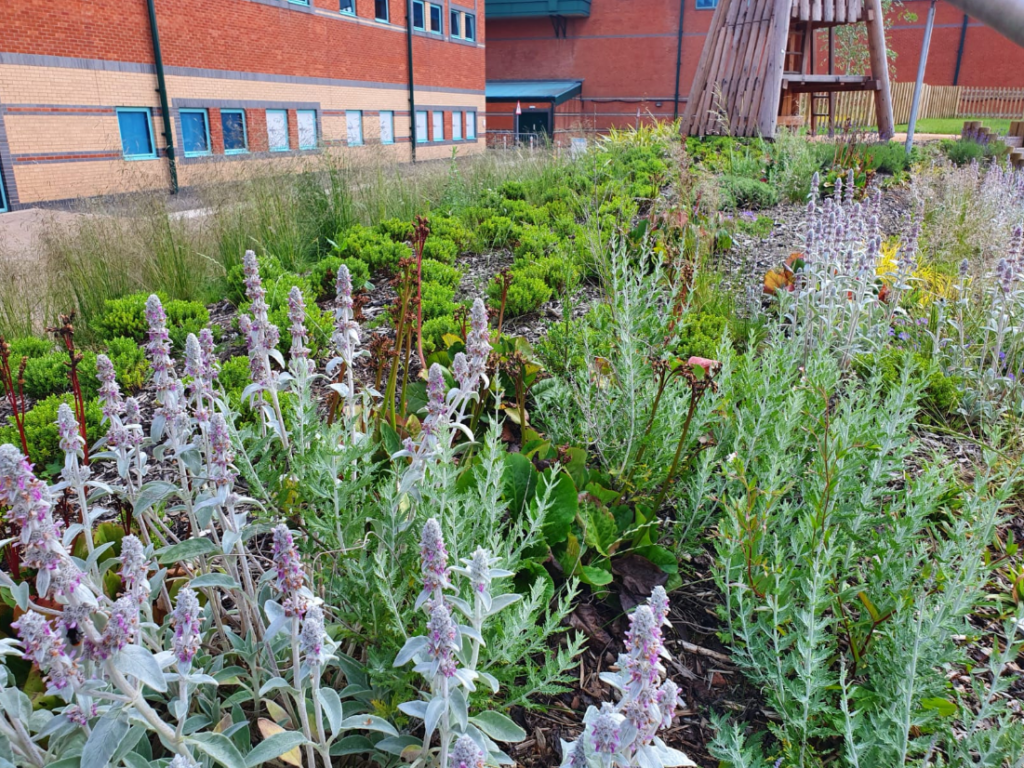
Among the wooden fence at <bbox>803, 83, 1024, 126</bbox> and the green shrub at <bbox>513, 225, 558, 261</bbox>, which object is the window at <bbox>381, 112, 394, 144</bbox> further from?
the wooden fence at <bbox>803, 83, 1024, 126</bbox>

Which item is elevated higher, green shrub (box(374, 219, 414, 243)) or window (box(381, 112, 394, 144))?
window (box(381, 112, 394, 144))

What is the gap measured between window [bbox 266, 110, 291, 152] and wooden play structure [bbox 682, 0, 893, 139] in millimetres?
12340

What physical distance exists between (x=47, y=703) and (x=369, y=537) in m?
0.81

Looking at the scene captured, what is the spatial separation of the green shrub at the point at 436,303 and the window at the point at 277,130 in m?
17.5

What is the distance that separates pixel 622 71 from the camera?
1410 inches

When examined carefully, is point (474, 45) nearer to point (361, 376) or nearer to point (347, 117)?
point (347, 117)

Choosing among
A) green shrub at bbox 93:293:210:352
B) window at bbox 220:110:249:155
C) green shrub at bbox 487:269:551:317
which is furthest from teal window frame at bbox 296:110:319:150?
green shrub at bbox 487:269:551:317

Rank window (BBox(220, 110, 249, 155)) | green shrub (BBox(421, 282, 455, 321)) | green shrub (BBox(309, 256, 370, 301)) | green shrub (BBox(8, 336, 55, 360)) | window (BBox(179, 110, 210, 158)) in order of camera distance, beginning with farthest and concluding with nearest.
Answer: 1. window (BBox(220, 110, 249, 155))
2. window (BBox(179, 110, 210, 158))
3. green shrub (BBox(309, 256, 370, 301))
4. green shrub (BBox(421, 282, 455, 321))
5. green shrub (BBox(8, 336, 55, 360))

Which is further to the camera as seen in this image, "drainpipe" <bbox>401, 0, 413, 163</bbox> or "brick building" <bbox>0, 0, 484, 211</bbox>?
"drainpipe" <bbox>401, 0, 413, 163</bbox>

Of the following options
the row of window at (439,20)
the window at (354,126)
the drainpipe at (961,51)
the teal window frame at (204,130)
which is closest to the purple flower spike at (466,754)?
the teal window frame at (204,130)

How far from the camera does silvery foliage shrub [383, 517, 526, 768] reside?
1.09m

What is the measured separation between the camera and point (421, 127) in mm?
26875

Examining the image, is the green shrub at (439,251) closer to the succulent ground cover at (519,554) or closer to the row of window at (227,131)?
the succulent ground cover at (519,554)

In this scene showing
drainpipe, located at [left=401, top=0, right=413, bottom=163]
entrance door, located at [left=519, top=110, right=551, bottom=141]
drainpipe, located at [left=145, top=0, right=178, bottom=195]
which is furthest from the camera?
entrance door, located at [left=519, top=110, right=551, bottom=141]
